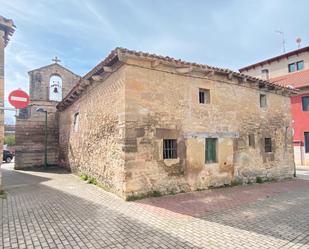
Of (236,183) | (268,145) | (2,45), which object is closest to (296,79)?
(268,145)

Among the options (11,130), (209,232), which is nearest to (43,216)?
(209,232)

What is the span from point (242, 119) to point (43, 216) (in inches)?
318

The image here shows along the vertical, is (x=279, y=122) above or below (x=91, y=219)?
above

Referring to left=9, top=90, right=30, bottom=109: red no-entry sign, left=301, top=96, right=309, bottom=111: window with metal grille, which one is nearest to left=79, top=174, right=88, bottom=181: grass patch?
left=9, top=90, right=30, bottom=109: red no-entry sign

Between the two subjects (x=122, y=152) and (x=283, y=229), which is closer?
(x=283, y=229)

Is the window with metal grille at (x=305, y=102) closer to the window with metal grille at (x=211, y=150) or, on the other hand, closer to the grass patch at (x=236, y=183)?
the grass patch at (x=236, y=183)

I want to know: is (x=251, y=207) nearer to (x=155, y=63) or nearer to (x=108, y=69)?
(x=155, y=63)

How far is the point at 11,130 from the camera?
91.0 feet

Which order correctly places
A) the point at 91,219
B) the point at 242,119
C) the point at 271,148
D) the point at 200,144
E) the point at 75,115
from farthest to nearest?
1. the point at 75,115
2. the point at 271,148
3. the point at 242,119
4. the point at 200,144
5. the point at 91,219

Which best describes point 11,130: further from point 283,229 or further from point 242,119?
point 283,229

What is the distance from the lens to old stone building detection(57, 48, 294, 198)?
7062mm

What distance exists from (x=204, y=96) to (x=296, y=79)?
1513cm

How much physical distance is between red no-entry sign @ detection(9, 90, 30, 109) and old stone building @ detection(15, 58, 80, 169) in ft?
32.4

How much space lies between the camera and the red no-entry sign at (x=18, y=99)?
5.67 m
